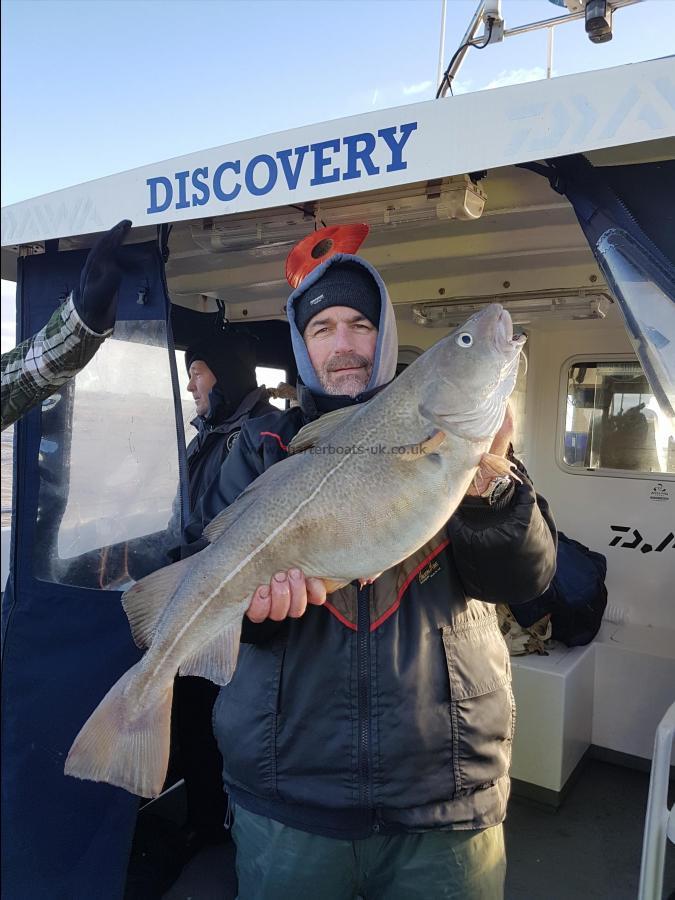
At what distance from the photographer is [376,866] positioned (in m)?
1.82

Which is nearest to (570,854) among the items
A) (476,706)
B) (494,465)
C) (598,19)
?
(476,706)

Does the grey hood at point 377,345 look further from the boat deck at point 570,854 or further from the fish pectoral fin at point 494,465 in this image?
the boat deck at point 570,854

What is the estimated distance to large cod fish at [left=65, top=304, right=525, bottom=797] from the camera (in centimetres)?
168

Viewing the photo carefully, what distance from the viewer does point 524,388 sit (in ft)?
16.7

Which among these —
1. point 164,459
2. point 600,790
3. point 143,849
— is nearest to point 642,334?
point 164,459

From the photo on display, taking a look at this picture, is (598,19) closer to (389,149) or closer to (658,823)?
(389,149)

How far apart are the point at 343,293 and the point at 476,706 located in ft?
4.82

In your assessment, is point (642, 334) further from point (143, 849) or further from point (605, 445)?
point (143, 849)

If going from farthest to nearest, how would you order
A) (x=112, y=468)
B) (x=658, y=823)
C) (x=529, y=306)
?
(x=529, y=306) → (x=112, y=468) → (x=658, y=823)

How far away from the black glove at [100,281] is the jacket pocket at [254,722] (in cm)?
156

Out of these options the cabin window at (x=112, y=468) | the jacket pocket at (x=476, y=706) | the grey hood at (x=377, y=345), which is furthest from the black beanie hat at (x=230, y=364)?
the jacket pocket at (x=476, y=706)

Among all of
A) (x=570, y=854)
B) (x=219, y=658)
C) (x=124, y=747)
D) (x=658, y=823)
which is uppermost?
(x=219, y=658)

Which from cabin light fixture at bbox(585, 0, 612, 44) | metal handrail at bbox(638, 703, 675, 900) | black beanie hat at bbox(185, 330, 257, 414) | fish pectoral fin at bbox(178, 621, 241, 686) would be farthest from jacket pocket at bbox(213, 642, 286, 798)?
cabin light fixture at bbox(585, 0, 612, 44)

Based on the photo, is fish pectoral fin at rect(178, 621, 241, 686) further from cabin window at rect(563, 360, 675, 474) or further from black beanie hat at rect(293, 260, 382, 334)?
cabin window at rect(563, 360, 675, 474)
